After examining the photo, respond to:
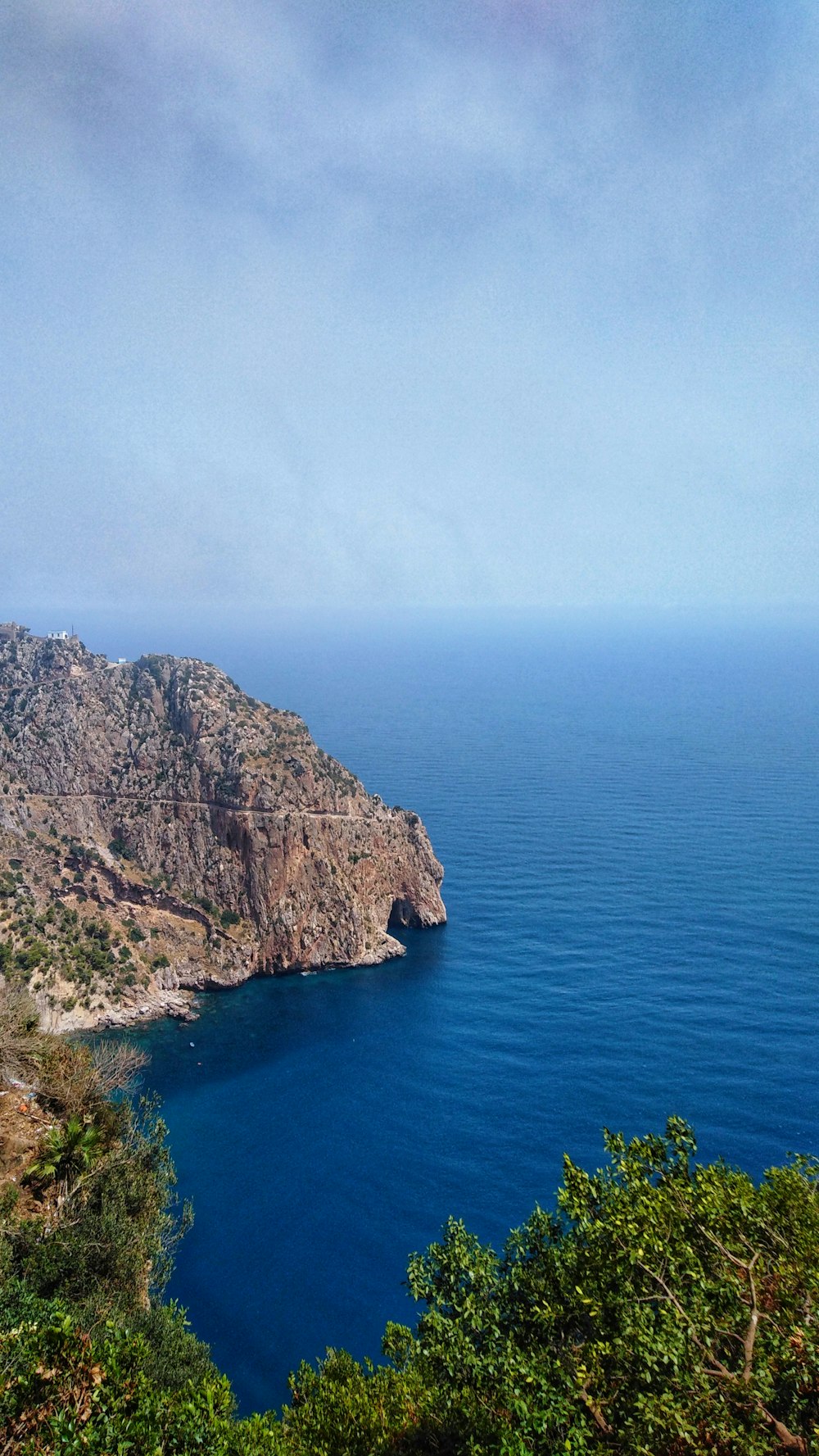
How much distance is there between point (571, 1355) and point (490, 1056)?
39.1 m

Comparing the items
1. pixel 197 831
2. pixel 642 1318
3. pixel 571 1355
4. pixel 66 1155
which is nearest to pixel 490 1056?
pixel 66 1155

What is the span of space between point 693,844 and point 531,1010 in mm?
36811

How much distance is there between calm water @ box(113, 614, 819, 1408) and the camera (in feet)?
124

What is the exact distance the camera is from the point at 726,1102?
4459 centimetres

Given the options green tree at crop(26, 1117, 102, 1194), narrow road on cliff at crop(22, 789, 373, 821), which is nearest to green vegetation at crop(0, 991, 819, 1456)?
green tree at crop(26, 1117, 102, 1194)

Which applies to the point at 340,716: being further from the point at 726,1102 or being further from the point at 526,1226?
the point at 526,1226

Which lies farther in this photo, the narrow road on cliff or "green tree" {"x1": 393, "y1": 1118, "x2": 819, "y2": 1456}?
the narrow road on cliff

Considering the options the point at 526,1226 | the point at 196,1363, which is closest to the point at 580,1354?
the point at 526,1226

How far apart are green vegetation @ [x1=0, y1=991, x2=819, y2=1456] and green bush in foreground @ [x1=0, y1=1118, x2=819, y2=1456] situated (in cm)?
5

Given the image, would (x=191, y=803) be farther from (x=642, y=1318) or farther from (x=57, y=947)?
(x=642, y=1318)

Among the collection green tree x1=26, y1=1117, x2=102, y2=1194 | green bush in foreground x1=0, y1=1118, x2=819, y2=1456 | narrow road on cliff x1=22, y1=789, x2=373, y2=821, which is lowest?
green tree x1=26, y1=1117, x2=102, y2=1194

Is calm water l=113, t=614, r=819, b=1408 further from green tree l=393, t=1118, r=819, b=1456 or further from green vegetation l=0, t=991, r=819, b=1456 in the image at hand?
green tree l=393, t=1118, r=819, b=1456

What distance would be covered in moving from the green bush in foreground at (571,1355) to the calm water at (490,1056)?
637 inches

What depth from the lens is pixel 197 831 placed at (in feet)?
240
